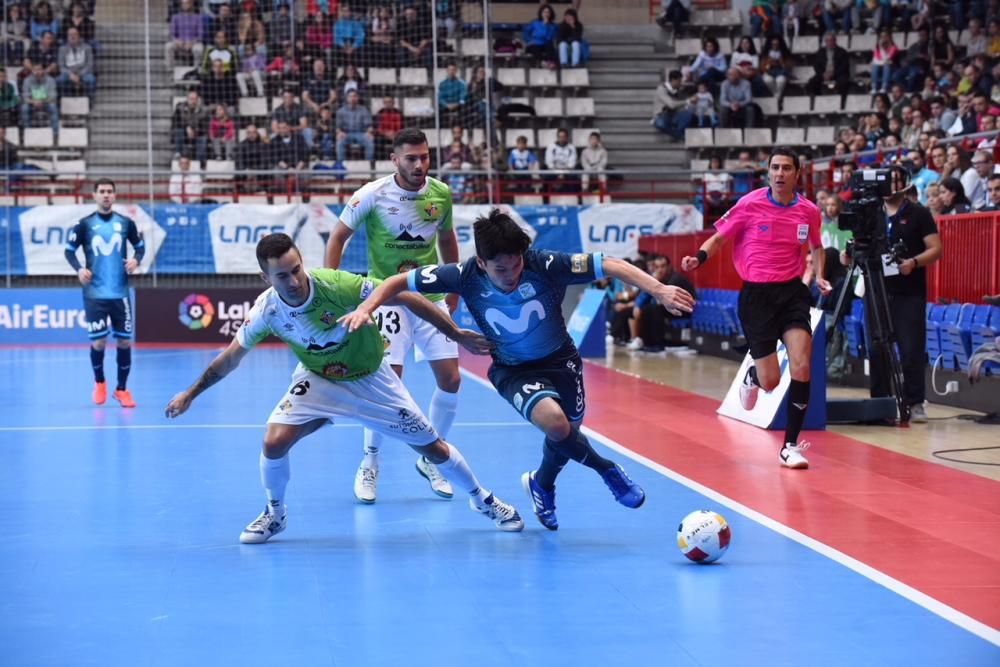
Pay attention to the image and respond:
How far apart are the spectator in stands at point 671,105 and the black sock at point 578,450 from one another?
69.0ft

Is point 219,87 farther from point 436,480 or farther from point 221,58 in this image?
point 436,480

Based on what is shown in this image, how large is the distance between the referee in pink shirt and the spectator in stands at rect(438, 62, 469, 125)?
15193 millimetres

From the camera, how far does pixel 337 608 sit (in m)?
5.18

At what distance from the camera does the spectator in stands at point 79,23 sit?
82.2 ft

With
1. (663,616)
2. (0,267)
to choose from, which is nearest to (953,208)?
(663,616)

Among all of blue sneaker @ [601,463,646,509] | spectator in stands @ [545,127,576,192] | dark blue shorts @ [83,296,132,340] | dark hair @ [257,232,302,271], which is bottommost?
blue sneaker @ [601,463,646,509]

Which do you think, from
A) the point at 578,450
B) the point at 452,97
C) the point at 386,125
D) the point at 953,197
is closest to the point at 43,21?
the point at 386,125

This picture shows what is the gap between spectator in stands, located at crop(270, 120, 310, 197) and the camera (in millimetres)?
22397

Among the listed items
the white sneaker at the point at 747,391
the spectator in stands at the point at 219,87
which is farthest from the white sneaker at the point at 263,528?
the spectator in stands at the point at 219,87

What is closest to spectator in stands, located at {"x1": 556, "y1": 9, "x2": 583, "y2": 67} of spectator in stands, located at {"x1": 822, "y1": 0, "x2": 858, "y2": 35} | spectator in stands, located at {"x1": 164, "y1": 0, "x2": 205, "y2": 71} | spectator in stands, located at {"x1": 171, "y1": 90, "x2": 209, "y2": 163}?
spectator in stands, located at {"x1": 822, "y1": 0, "x2": 858, "y2": 35}

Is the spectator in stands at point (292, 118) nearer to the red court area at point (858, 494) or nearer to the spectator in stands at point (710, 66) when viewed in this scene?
the spectator in stands at point (710, 66)

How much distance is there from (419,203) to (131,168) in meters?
17.7

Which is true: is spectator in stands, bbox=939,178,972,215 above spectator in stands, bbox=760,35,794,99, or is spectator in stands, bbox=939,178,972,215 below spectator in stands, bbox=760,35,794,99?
below

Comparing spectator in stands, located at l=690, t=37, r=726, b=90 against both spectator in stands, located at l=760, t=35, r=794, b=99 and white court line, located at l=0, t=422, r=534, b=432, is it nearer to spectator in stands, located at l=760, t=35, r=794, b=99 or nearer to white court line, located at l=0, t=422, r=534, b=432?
spectator in stands, located at l=760, t=35, r=794, b=99
